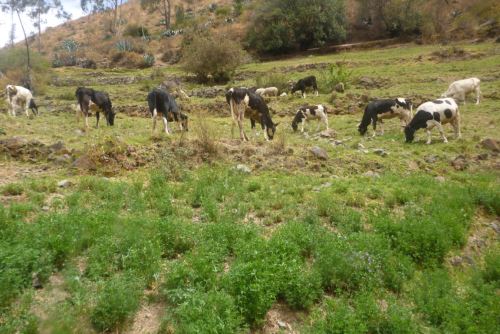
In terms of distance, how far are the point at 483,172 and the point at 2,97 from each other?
25.0m

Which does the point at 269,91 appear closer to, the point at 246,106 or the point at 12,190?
the point at 246,106

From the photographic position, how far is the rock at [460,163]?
1024 centimetres

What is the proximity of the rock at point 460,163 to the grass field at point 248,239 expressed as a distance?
1.0 inches

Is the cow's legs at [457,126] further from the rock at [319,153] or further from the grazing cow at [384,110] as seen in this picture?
the rock at [319,153]

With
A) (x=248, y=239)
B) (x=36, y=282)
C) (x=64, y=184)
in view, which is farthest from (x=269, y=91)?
(x=36, y=282)

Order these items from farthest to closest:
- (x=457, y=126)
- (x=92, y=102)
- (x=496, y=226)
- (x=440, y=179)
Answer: (x=92, y=102), (x=457, y=126), (x=440, y=179), (x=496, y=226)

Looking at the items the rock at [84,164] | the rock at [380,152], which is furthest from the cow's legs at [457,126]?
the rock at [84,164]

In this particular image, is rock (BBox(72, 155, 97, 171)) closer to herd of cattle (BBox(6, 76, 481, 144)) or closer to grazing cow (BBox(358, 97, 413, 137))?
herd of cattle (BBox(6, 76, 481, 144))

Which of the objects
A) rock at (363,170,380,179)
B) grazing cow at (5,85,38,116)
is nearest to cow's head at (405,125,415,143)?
rock at (363,170,380,179)

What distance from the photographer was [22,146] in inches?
400

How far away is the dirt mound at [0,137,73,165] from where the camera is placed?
32.3 feet

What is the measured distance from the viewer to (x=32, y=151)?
10.1 meters

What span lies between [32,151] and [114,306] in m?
6.81

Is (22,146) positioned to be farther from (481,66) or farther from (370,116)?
(481,66)
